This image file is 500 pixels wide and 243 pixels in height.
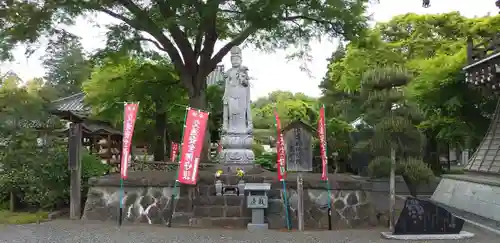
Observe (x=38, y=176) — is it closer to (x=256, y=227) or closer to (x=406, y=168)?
(x=256, y=227)

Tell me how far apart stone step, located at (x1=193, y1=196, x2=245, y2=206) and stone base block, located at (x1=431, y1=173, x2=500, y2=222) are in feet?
19.5

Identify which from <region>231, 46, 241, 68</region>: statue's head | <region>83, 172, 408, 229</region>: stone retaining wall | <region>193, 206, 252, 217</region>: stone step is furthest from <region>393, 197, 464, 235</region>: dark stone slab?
<region>231, 46, 241, 68</region>: statue's head

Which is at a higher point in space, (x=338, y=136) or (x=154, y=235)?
(x=338, y=136)

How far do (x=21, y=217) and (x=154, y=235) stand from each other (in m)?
4.45

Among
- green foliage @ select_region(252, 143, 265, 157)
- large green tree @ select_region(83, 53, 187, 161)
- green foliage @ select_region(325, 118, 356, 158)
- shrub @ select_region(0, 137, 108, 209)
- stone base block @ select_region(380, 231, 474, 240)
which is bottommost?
stone base block @ select_region(380, 231, 474, 240)

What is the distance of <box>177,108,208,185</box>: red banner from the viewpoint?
1045 centimetres

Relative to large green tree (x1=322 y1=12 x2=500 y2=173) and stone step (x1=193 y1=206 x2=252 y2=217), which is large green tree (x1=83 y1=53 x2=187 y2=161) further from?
large green tree (x1=322 y1=12 x2=500 y2=173)

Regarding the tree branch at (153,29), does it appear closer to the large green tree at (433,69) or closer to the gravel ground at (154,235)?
the gravel ground at (154,235)

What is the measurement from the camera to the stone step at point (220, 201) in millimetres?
11051

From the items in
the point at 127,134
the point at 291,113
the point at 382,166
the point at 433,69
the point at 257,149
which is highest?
the point at 433,69

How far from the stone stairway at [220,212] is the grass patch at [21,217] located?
13.0 feet

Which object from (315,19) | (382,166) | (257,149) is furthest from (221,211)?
(257,149)

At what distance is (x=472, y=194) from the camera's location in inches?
474

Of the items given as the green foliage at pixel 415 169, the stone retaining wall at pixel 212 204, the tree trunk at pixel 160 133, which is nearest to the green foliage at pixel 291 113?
the tree trunk at pixel 160 133
